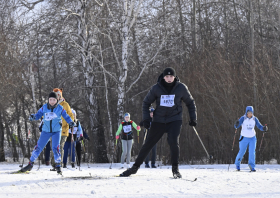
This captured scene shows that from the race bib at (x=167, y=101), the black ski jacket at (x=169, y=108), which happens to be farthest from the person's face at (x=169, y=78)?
the race bib at (x=167, y=101)

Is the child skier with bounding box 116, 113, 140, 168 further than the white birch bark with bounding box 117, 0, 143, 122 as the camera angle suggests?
No

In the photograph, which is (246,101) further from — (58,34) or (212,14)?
(212,14)

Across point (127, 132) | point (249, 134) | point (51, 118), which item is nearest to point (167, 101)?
point (51, 118)

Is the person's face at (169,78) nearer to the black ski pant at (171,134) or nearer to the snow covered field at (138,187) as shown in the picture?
the black ski pant at (171,134)

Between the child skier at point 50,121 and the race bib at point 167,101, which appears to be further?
the child skier at point 50,121

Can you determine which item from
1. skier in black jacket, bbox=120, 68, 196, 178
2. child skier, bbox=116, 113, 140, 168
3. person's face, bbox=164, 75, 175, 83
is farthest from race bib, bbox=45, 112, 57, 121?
child skier, bbox=116, 113, 140, 168

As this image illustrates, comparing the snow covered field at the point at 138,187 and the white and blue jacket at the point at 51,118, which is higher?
the white and blue jacket at the point at 51,118

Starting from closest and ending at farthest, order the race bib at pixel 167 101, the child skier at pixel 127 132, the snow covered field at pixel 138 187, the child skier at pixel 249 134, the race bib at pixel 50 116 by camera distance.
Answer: the snow covered field at pixel 138 187 → the race bib at pixel 167 101 → the race bib at pixel 50 116 → the child skier at pixel 249 134 → the child skier at pixel 127 132

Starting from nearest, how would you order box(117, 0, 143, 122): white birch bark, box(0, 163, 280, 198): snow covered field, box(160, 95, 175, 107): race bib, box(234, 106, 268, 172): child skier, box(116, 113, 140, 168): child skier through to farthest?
box(0, 163, 280, 198): snow covered field < box(160, 95, 175, 107): race bib < box(234, 106, 268, 172): child skier < box(116, 113, 140, 168): child skier < box(117, 0, 143, 122): white birch bark

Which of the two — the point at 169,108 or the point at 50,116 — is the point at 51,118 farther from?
the point at 169,108

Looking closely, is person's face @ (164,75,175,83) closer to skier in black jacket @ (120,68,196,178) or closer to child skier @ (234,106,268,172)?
skier in black jacket @ (120,68,196,178)

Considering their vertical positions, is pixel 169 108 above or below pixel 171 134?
above

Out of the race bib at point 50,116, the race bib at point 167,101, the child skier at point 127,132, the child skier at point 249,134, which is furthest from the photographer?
the child skier at point 127,132

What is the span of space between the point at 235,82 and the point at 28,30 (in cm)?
901
